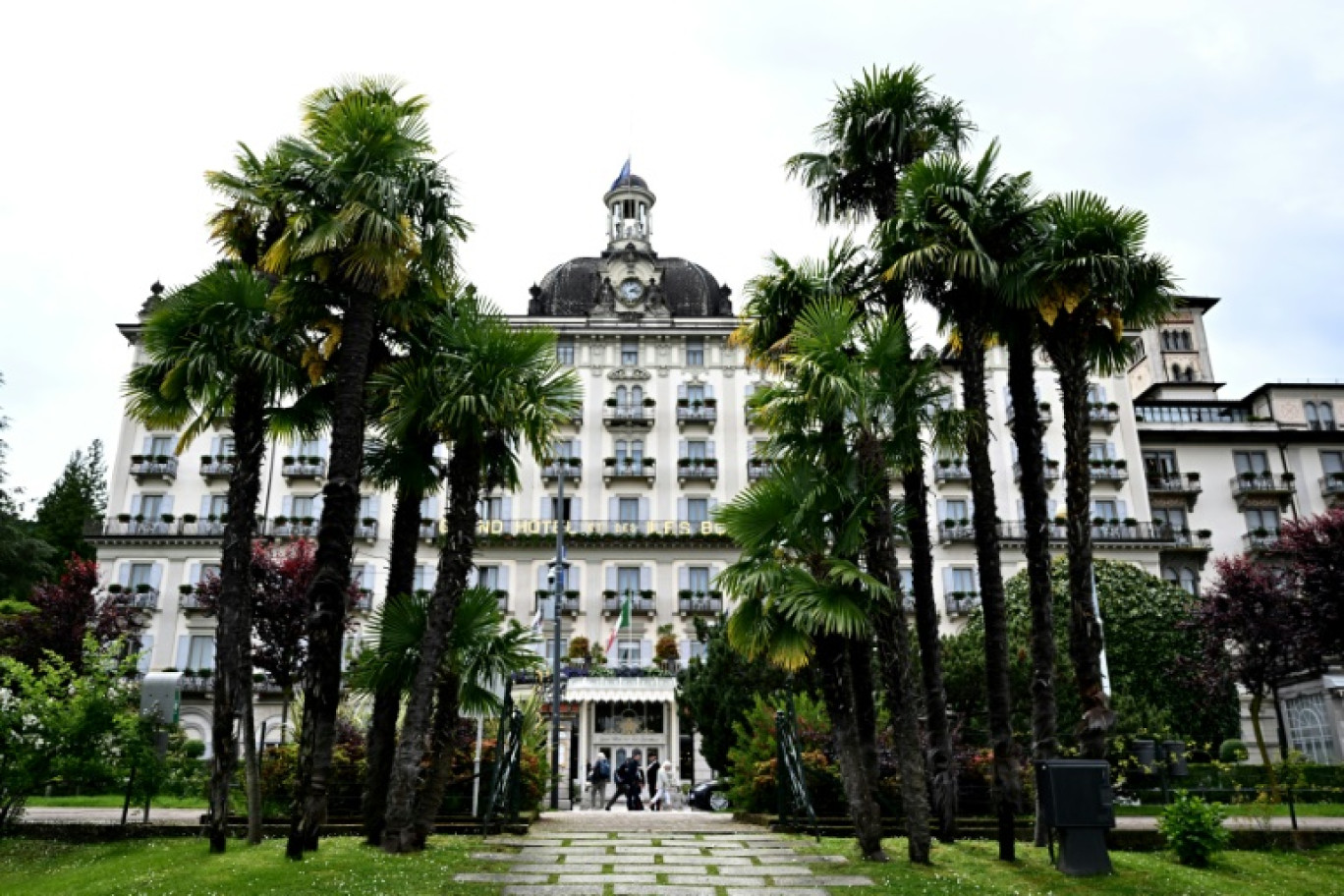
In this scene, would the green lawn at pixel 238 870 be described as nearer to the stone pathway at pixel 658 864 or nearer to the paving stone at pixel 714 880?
the stone pathway at pixel 658 864

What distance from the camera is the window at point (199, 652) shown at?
4459 centimetres

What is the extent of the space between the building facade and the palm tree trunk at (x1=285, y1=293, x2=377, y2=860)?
28.4 meters

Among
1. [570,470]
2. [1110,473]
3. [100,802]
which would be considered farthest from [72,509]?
[1110,473]

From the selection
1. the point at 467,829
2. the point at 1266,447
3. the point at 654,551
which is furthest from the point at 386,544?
the point at 1266,447

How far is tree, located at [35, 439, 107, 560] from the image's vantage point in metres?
53.4

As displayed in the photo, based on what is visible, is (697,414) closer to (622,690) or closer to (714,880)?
(622,690)

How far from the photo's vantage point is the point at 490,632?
15.4 m

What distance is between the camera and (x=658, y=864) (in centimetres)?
1297

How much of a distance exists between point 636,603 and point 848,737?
3202 cm

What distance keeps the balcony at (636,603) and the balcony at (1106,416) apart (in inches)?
878

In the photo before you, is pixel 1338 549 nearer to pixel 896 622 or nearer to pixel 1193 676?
pixel 1193 676

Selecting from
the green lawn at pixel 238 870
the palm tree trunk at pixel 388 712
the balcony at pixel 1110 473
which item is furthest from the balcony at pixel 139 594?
the balcony at pixel 1110 473

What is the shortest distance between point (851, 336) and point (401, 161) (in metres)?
7.05

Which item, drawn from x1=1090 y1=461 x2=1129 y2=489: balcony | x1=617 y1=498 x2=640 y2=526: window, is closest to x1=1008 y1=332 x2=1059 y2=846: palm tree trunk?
x1=617 y1=498 x2=640 y2=526: window
